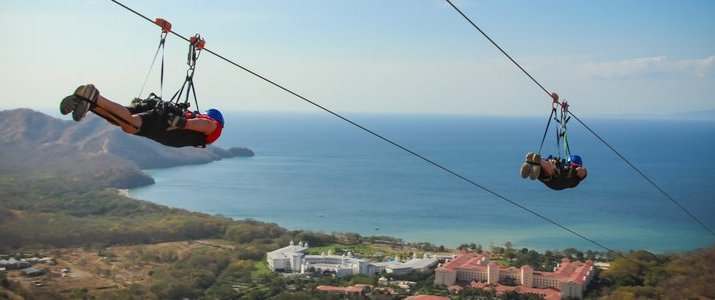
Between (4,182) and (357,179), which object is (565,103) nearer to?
(4,182)

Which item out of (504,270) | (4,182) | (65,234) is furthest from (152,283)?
(4,182)

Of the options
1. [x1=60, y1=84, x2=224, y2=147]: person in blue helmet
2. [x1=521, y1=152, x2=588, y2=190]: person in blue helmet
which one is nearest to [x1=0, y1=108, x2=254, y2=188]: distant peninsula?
[x1=521, y1=152, x2=588, y2=190]: person in blue helmet

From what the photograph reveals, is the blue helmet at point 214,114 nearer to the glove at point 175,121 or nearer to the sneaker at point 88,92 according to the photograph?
the glove at point 175,121

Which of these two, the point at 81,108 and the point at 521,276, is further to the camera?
the point at 521,276

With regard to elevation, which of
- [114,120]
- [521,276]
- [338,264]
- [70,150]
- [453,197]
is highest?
[70,150]

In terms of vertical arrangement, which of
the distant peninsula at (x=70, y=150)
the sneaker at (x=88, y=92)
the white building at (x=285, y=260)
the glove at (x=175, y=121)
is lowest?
the white building at (x=285, y=260)

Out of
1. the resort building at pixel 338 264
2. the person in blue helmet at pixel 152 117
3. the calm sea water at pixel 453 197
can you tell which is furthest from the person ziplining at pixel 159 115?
the calm sea water at pixel 453 197

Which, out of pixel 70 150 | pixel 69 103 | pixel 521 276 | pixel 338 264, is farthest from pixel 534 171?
pixel 70 150

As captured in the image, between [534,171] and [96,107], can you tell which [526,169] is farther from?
[96,107]
